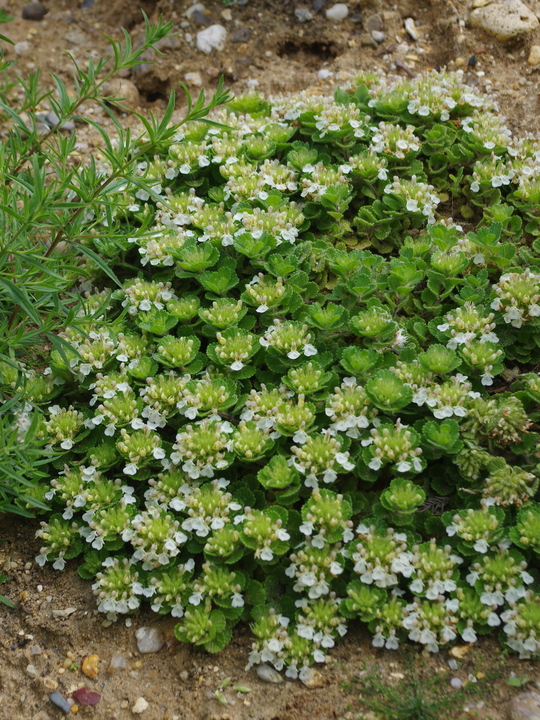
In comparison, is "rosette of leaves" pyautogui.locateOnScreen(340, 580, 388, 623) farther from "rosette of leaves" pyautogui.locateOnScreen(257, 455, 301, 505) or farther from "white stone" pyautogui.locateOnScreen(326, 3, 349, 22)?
"white stone" pyautogui.locateOnScreen(326, 3, 349, 22)

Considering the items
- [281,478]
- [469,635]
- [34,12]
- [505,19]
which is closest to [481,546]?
[469,635]

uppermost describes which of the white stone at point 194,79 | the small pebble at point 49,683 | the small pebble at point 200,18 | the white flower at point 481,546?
the small pebble at point 200,18

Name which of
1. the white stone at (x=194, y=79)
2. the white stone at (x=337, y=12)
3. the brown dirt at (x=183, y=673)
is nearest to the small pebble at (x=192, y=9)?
the white stone at (x=194, y=79)

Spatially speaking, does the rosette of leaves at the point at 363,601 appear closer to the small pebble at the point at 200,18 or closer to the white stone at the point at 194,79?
the white stone at the point at 194,79

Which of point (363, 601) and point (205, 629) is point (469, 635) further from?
point (205, 629)

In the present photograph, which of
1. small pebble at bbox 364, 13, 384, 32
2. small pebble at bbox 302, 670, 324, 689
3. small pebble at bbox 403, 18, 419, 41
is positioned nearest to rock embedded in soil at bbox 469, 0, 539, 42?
small pebble at bbox 403, 18, 419, 41

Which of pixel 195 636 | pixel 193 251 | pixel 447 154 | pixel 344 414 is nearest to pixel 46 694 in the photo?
pixel 195 636
